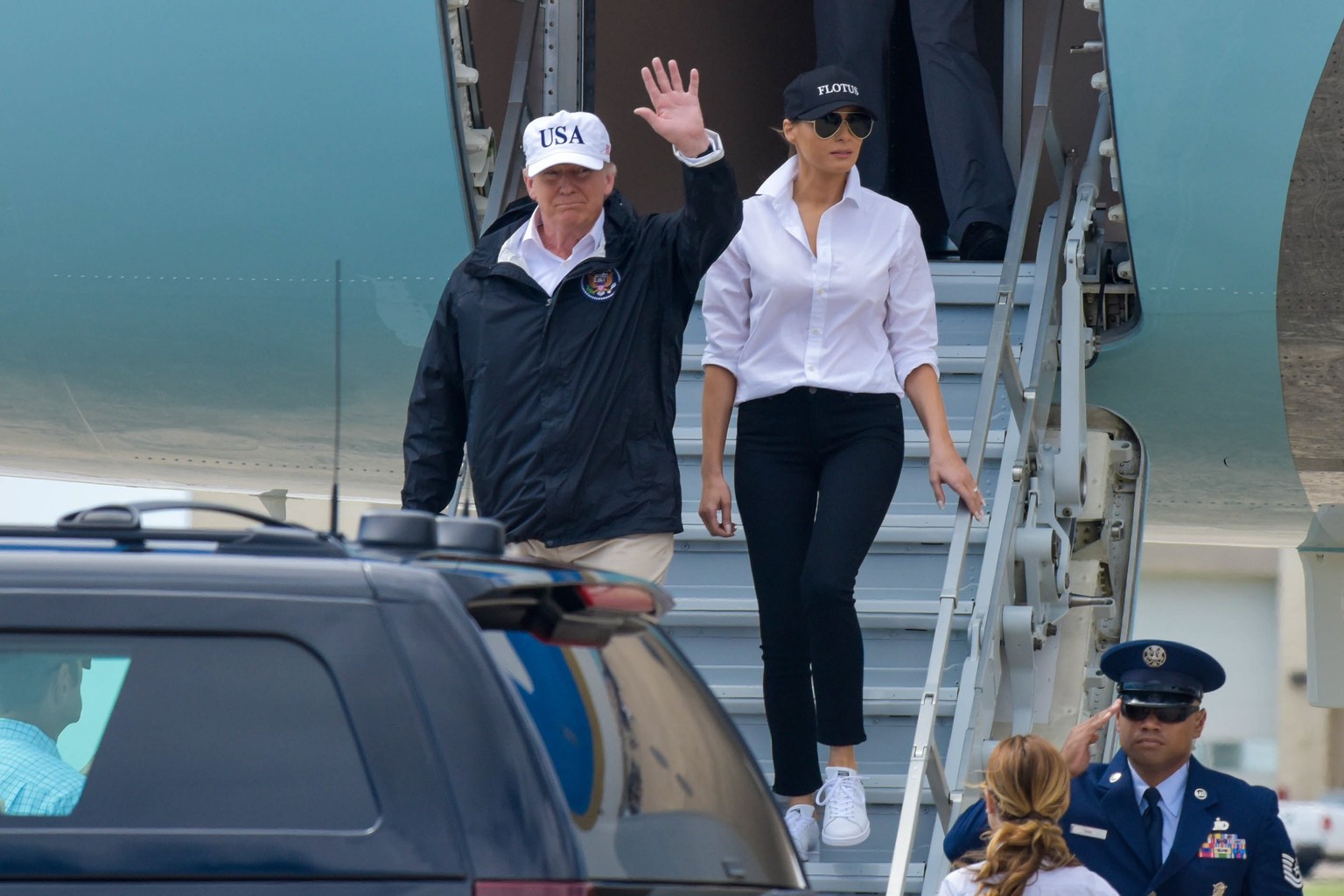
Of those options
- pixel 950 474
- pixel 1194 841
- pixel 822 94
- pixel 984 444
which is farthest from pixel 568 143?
pixel 1194 841

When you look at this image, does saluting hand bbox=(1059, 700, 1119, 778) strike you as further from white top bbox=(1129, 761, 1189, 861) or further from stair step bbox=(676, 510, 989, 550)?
stair step bbox=(676, 510, 989, 550)

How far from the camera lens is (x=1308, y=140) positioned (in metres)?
5.37

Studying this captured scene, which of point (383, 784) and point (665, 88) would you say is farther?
point (665, 88)

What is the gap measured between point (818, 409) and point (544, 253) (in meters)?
0.73

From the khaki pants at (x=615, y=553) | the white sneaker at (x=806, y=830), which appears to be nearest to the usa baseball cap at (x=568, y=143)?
the khaki pants at (x=615, y=553)

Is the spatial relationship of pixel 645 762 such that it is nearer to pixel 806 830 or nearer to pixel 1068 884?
pixel 1068 884

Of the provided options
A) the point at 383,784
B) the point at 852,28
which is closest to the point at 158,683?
the point at 383,784

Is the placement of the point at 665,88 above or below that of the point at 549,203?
above

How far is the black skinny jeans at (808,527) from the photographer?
4230 millimetres

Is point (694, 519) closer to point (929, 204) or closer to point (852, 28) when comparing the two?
point (852, 28)

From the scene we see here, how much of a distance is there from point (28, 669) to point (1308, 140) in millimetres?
4160

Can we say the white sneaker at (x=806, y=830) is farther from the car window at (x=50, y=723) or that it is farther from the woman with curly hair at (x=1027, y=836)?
the car window at (x=50, y=723)

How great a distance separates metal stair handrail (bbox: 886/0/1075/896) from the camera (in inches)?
163

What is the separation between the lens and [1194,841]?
13.2 feet
